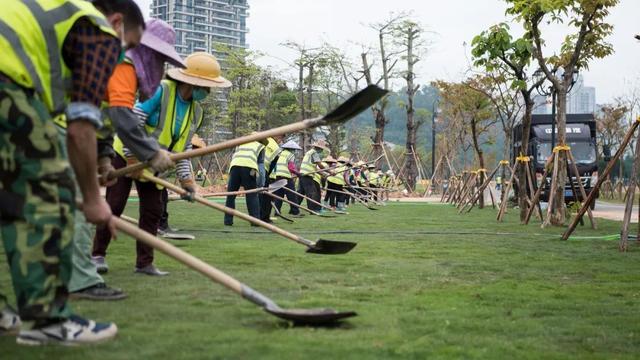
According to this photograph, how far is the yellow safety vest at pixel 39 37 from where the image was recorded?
9.69 ft

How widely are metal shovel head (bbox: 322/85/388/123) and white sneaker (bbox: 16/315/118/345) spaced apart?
177cm

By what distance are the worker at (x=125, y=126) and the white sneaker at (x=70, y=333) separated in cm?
65

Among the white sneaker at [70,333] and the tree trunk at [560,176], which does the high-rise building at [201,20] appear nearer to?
the tree trunk at [560,176]

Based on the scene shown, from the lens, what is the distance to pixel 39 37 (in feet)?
9.80

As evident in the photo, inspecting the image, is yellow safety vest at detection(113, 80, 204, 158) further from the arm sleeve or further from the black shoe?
the black shoe

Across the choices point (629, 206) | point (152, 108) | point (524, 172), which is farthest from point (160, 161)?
point (524, 172)

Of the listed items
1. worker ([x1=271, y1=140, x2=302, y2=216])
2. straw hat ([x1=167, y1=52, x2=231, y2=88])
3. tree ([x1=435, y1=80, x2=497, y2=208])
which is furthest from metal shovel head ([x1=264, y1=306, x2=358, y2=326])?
tree ([x1=435, y1=80, x2=497, y2=208])

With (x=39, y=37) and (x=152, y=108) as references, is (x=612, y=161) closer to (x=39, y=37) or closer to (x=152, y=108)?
(x=152, y=108)

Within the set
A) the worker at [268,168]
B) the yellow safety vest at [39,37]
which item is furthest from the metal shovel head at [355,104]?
the worker at [268,168]

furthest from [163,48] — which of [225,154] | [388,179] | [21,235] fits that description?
[225,154]

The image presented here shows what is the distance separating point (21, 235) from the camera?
2959mm

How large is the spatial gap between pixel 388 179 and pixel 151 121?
83.9 feet

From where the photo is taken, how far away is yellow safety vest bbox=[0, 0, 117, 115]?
2953 millimetres

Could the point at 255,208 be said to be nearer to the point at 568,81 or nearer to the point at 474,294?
the point at 568,81
